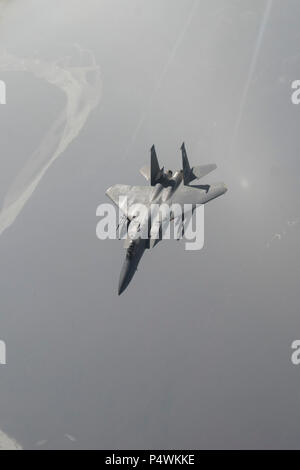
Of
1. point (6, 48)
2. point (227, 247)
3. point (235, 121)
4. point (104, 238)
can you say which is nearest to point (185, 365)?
point (227, 247)

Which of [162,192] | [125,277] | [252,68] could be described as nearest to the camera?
[125,277]

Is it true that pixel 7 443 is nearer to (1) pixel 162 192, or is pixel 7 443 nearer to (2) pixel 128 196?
(2) pixel 128 196

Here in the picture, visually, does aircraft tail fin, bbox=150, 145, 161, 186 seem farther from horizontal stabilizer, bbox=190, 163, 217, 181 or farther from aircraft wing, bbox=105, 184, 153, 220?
horizontal stabilizer, bbox=190, 163, 217, 181

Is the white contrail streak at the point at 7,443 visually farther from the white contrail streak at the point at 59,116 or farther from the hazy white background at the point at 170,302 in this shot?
the white contrail streak at the point at 59,116

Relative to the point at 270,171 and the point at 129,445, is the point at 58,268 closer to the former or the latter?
the point at 129,445

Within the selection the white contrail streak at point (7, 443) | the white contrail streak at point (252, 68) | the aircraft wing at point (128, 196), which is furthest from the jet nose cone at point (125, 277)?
the white contrail streak at point (7, 443)

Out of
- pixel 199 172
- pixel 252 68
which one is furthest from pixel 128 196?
pixel 252 68
